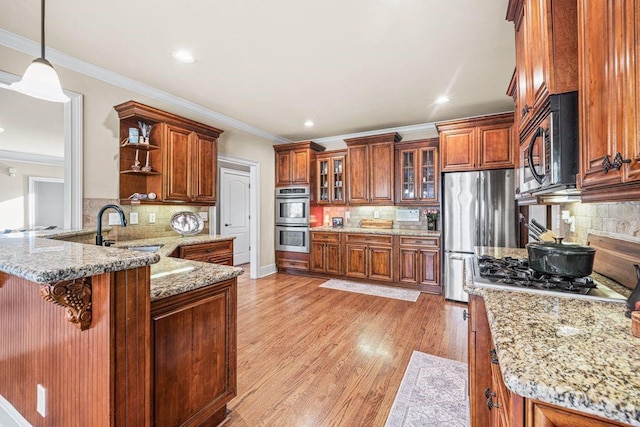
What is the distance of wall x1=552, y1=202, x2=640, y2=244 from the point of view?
122 cm

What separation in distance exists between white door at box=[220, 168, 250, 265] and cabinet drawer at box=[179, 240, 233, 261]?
7.39 feet

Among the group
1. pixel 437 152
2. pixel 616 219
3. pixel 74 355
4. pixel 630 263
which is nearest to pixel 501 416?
pixel 630 263

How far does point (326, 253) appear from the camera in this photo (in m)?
→ 4.93

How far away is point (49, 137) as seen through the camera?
4773 mm

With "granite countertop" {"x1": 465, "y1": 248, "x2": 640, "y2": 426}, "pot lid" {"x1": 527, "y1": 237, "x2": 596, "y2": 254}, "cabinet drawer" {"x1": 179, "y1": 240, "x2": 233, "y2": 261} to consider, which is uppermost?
"pot lid" {"x1": 527, "y1": 237, "x2": 596, "y2": 254}

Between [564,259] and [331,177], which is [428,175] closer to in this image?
[331,177]

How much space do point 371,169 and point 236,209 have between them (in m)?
3.22

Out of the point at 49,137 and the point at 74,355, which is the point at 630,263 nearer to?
the point at 74,355

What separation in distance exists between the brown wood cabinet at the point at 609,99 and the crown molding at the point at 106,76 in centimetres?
366

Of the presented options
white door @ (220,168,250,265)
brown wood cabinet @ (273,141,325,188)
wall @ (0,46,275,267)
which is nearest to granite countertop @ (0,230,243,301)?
wall @ (0,46,275,267)

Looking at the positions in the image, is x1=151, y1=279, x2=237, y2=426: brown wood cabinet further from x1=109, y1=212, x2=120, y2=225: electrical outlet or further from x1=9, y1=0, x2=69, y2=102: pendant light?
x1=109, y1=212, x2=120, y2=225: electrical outlet

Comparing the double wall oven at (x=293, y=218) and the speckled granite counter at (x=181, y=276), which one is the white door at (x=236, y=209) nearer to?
the double wall oven at (x=293, y=218)

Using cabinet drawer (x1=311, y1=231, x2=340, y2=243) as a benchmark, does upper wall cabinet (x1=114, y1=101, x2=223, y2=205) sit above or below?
above

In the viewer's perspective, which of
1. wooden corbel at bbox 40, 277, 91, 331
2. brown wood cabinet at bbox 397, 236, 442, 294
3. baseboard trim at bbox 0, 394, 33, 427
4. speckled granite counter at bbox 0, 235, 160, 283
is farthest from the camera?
brown wood cabinet at bbox 397, 236, 442, 294
